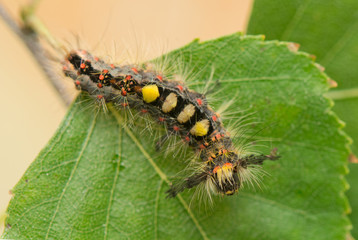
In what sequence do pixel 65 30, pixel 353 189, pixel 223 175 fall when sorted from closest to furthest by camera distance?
pixel 223 175, pixel 353 189, pixel 65 30

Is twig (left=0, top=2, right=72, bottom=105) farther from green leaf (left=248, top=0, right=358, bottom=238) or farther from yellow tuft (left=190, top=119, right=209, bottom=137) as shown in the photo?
green leaf (left=248, top=0, right=358, bottom=238)

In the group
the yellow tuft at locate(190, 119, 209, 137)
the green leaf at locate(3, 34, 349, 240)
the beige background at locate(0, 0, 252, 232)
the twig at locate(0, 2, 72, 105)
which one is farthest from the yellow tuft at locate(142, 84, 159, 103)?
the beige background at locate(0, 0, 252, 232)

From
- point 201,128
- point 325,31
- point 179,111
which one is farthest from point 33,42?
point 325,31

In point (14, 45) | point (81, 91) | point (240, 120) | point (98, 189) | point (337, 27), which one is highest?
point (337, 27)

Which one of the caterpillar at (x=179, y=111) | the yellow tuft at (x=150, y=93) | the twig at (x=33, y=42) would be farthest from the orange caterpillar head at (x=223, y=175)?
the twig at (x=33, y=42)

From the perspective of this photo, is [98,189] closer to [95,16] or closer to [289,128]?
[289,128]

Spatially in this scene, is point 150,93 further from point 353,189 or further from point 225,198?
point 353,189

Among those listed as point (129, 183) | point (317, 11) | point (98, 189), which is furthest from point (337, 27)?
point (98, 189)
